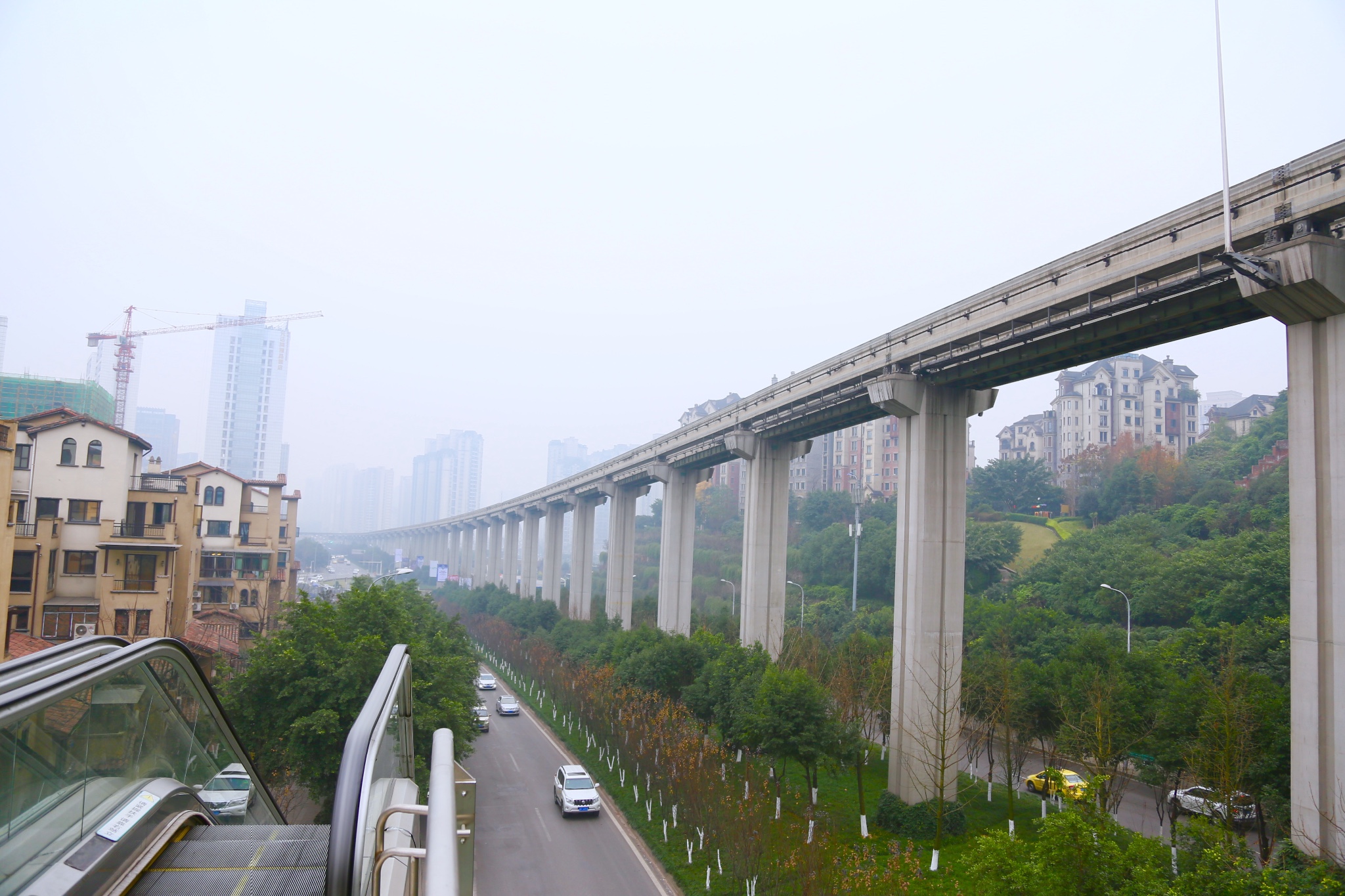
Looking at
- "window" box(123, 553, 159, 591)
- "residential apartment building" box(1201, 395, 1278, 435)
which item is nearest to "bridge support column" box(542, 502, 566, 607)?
"window" box(123, 553, 159, 591)

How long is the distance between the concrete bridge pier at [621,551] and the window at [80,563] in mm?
28434

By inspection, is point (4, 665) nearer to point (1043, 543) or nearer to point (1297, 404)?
point (1297, 404)

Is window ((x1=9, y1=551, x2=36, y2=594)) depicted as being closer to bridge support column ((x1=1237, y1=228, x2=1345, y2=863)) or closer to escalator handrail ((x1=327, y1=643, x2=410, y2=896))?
escalator handrail ((x1=327, y1=643, x2=410, y2=896))

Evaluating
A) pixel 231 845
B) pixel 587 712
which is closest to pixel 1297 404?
pixel 231 845

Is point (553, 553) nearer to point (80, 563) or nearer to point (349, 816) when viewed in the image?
point (80, 563)

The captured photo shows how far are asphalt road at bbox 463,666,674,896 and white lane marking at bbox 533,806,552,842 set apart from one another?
2 centimetres

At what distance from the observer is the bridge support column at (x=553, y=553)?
67.2 meters

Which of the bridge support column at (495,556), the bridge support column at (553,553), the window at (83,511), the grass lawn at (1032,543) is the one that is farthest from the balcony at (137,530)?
the bridge support column at (495,556)

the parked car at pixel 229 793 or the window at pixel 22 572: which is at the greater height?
the window at pixel 22 572

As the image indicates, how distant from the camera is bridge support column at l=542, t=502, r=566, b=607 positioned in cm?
6719

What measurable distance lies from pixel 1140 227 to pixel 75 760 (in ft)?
66.1

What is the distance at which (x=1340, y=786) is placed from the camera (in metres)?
13.2

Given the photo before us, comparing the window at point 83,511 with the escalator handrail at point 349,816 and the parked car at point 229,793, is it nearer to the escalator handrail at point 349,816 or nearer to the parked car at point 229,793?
the parked car at point 229,793

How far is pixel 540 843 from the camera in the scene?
21.9 metres
